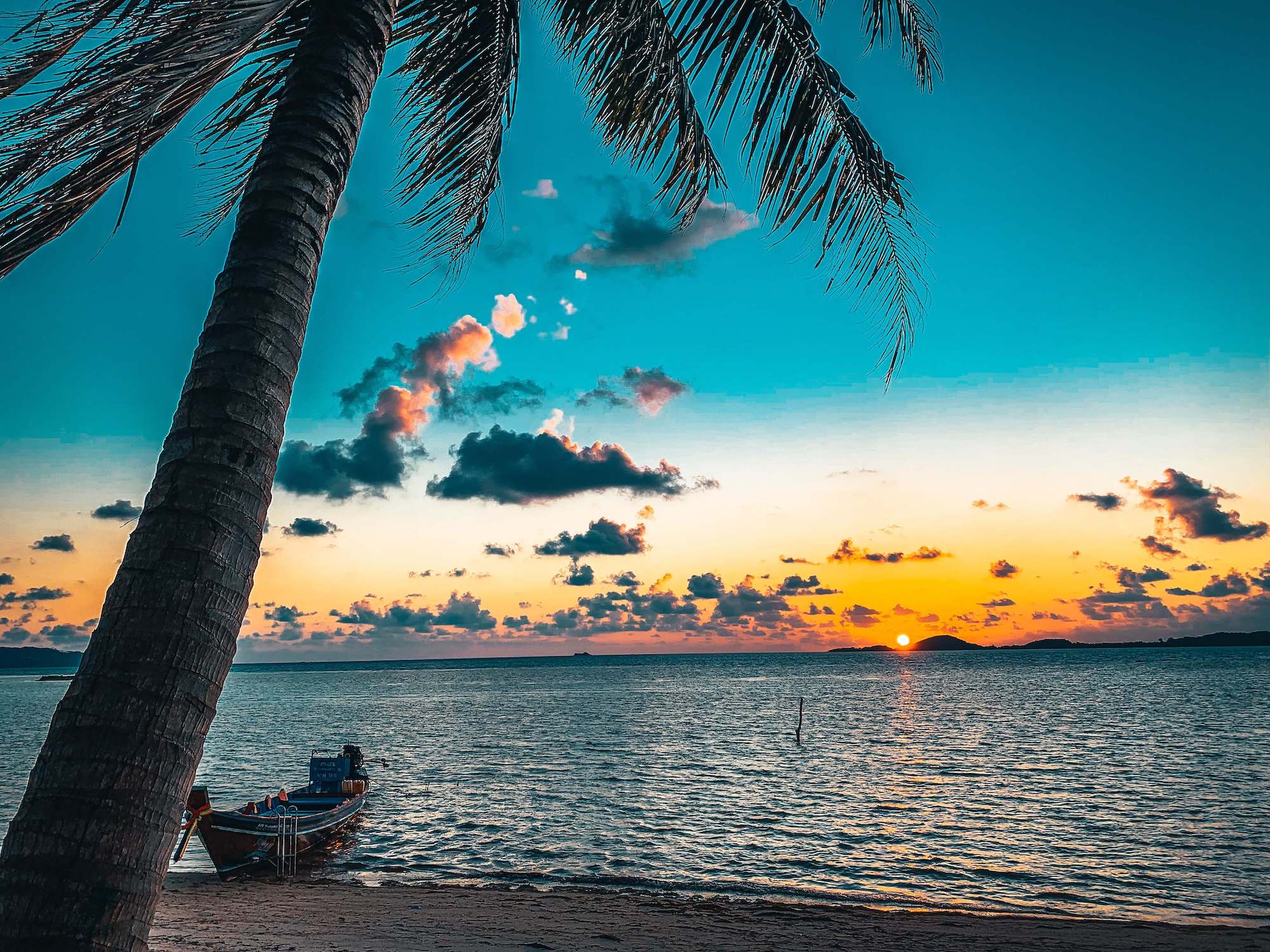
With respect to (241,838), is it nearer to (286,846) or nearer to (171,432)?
(286,846)

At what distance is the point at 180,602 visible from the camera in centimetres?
230

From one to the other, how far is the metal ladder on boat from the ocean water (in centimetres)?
115

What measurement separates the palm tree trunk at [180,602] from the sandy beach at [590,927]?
411 inches

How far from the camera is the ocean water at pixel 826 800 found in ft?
55.9

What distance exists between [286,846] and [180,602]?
729 inches

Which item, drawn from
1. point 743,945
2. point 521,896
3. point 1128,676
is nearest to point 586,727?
point 521,896

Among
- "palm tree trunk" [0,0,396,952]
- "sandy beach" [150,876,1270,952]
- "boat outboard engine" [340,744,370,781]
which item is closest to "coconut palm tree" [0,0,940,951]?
"palm tree trunk" [0,0,396,952]

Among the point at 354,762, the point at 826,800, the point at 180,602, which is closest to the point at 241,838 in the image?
the point at 354,762

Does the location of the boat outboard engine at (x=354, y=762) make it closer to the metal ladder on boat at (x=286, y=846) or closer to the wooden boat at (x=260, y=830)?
the wooden boat at (x=260, y=830)

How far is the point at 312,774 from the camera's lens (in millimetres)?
22406

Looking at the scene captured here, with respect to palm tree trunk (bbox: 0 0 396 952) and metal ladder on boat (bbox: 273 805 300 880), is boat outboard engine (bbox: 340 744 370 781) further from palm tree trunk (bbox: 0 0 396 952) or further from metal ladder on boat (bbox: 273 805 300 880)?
palm tree trunk (bbox: 0 0 396 952)

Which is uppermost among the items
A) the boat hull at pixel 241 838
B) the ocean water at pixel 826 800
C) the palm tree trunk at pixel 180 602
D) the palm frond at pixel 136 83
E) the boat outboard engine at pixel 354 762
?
the palm frond at pixel 136 83

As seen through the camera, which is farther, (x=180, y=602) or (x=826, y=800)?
(x=826, y=800)

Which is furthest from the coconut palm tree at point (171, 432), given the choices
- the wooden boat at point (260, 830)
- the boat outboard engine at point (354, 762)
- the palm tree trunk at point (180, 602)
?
the boat outboard engine at point (354, 762)
